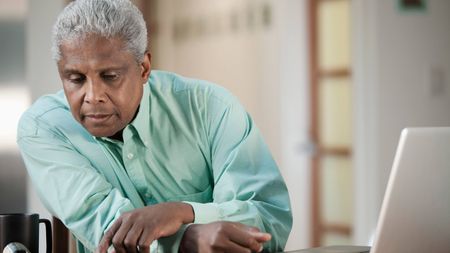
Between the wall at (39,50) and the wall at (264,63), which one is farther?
the wall at (264,63)

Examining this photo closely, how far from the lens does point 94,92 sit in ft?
4.51

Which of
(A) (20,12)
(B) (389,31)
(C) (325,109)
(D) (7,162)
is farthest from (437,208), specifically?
(C) (325,109)

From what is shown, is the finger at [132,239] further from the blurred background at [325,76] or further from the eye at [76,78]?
the blurred background at [325,76]

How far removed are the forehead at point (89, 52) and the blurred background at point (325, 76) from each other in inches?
37.7

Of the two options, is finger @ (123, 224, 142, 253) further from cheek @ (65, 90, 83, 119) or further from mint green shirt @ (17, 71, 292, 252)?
cheek @ (65, 90, 83, 119)

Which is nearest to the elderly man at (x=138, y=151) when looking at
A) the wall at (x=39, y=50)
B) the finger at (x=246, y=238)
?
the finger at (x=246, y=238)

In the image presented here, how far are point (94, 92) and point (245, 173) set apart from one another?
1.05 ft

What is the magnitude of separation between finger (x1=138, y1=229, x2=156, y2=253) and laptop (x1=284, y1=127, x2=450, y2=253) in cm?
32

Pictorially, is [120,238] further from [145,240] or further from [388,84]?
[388,84]

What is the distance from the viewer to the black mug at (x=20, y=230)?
1123 millimetres

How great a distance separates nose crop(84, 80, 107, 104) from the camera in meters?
1.37

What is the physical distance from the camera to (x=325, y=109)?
10.3ft

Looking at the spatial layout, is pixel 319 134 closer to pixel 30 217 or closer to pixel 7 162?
pixel 7 162

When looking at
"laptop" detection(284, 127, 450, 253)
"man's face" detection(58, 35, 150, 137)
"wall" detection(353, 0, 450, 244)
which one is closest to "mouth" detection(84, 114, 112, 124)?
"man's face" detection(58, 35, 150, 137)
